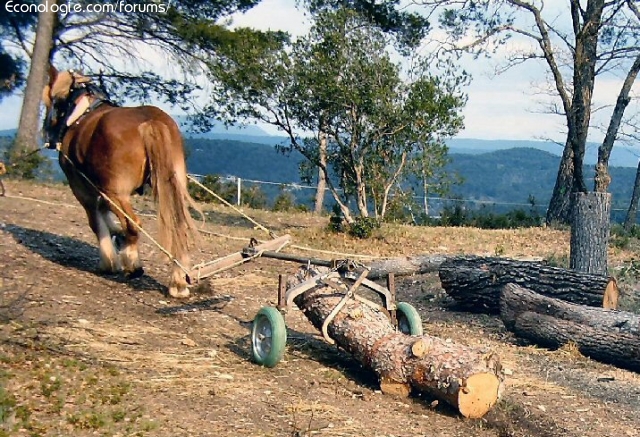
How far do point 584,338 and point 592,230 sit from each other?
294cm

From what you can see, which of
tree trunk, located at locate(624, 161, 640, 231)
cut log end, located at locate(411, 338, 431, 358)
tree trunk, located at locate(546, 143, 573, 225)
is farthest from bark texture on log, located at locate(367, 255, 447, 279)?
tree trunk, located at locate(624, 161, 640, 231)

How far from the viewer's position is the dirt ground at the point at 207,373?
194 inches

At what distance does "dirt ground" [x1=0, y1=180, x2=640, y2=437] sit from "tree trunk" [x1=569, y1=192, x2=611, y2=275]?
193cm

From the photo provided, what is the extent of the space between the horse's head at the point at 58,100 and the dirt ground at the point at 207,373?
4.78ft

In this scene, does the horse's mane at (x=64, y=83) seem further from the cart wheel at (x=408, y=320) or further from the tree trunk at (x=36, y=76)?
the tree trunk at (x=36, y=76)

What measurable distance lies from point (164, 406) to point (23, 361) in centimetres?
105

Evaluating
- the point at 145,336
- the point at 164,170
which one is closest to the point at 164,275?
the point at 164,170

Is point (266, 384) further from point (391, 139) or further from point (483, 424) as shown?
point (391, 139)

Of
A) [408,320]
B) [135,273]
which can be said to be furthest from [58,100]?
[408,320]

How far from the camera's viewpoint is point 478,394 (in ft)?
17.8

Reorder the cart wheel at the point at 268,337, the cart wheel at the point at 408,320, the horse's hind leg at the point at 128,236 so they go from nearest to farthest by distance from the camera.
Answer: the cart wheel at the point at 268,337 < the cart wheel at the point at 408,320 < the horse's hind leg at the point at 128,236

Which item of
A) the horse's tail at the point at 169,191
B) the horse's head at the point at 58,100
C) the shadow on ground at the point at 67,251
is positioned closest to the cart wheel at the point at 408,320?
the horse's tail at the point at 169,191

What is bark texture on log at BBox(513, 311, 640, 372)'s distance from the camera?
731 cm

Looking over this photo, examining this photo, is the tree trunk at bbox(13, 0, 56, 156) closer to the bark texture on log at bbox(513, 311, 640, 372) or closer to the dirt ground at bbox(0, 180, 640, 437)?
the dirt ground at bbox(0, 180, 640, 437)
